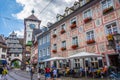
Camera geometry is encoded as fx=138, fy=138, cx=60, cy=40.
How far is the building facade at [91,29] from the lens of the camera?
50.3 ft

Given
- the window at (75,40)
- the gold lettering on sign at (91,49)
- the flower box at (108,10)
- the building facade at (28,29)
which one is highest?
the building facade at (28,29)

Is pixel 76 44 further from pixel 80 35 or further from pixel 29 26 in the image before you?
pixel 29 26

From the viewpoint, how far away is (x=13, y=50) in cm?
7062

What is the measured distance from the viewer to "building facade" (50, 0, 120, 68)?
15328 mm

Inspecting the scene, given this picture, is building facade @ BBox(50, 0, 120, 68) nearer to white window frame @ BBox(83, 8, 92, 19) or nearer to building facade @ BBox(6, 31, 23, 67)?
white window frame @ BBox(83, 8, 92, 19)

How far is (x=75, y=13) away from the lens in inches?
835

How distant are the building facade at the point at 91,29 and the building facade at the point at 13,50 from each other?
50210mm

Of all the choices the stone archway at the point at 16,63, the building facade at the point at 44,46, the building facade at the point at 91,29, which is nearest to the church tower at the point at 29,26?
the stone archway at the point at 16,63

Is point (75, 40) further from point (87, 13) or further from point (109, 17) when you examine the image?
point (109, 17)

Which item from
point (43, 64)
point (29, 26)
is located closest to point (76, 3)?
point (43, 64)

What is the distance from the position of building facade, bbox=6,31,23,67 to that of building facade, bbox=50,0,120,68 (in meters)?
50.2

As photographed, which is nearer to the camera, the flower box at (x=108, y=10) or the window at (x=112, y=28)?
the window at (x=112, y=28)

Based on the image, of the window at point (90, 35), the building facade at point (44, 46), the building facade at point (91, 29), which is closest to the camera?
the building facade at point (91, 29)

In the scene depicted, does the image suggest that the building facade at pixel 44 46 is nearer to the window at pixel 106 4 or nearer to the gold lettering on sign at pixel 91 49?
the gold lettering on sign at pixel 91 49
